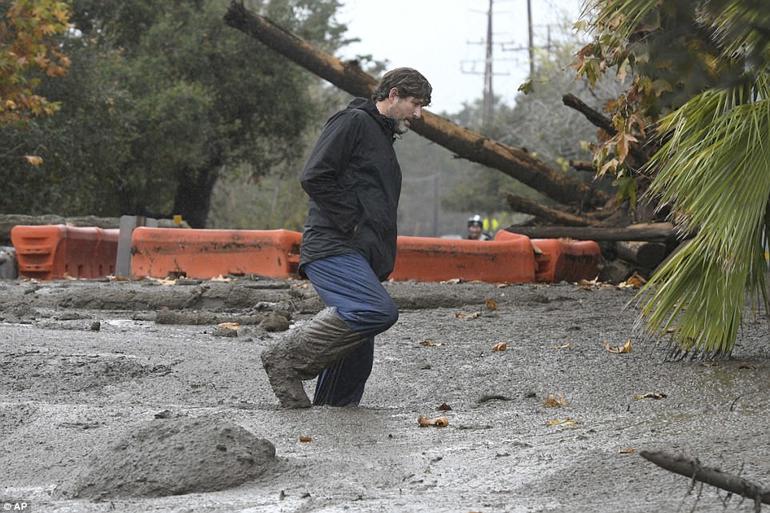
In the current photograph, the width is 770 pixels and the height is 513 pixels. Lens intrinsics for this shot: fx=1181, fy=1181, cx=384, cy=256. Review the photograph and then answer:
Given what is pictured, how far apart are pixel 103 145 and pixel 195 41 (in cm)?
569

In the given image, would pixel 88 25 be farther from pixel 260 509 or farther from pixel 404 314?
pixel 260 509

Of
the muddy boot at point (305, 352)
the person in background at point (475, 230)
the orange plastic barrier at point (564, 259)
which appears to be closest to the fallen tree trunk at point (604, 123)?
the orange plastic barrier at point (564, 259)

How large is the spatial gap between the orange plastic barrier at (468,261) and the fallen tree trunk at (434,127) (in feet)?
3.58

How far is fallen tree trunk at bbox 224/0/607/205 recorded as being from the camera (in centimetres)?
1457

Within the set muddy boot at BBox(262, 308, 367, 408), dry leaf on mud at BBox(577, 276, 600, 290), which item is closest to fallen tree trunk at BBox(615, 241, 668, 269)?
dry leaf on mud at BBox(577, 276, 600, 290)

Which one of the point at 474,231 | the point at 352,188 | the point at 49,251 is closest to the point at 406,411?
the point at 352,188

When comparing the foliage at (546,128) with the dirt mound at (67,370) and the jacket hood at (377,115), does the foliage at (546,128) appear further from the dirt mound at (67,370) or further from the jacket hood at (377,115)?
the jacket hood at (377,115)

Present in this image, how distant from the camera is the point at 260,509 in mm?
4457

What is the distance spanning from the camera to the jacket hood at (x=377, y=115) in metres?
6.32

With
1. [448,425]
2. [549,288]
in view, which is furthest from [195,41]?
[448,425]

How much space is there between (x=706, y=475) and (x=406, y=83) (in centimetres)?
329

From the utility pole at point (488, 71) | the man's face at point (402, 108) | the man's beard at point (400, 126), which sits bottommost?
the man's beard at point (400, 126)

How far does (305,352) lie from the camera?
6258 mm

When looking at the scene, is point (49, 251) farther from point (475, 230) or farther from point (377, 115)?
point (377, 115)
